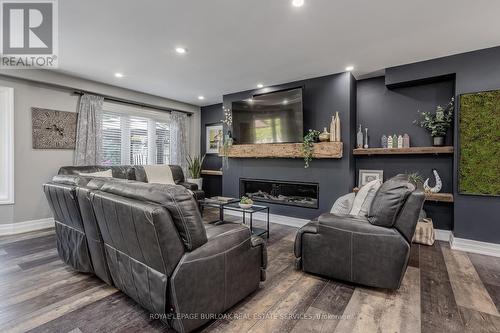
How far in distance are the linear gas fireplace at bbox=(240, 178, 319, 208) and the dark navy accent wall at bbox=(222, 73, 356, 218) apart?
3.8 inches

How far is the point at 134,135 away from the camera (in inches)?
218

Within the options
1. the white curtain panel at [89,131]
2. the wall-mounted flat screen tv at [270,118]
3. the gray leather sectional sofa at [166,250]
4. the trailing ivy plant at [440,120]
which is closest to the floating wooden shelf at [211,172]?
the wall-mounted flat screen tv at [270,118]

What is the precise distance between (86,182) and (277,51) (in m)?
2.72

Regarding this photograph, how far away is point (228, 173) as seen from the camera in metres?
5.51

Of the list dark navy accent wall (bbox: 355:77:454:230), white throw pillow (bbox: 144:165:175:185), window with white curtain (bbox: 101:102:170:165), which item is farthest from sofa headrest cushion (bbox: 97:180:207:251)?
window with white curtain (bbox: 101:102:170:165)

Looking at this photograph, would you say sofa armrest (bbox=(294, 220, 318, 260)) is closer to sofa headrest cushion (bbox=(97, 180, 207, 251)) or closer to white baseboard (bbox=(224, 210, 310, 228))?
sofa headrest cushion (bbox=(97, 180, 207, 251))

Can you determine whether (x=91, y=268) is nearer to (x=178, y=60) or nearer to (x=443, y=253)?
(x=178, y=60)

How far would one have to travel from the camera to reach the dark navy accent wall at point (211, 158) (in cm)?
639

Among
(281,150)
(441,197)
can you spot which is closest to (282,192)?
(281,150)

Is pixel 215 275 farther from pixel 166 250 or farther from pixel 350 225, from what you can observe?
pixel 350 225

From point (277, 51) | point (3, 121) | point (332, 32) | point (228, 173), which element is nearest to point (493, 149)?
point (332, 32)

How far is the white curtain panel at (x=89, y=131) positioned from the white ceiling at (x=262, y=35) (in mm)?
575

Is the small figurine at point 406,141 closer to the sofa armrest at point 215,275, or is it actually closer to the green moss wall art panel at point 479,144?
the green moss wall art panel at point 479,144

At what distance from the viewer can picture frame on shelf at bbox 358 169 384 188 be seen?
4115 mm
